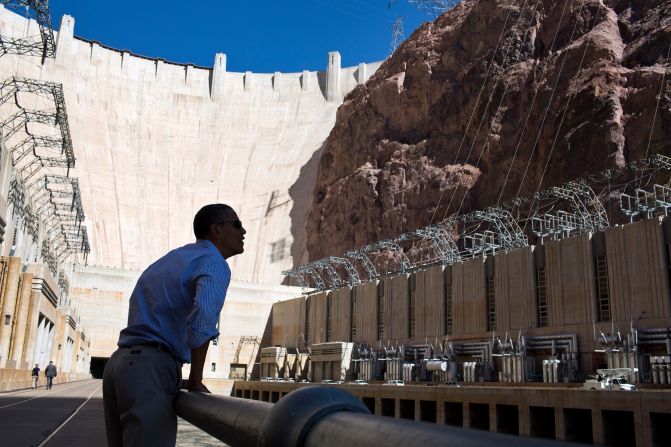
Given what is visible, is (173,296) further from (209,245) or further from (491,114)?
(491,114)

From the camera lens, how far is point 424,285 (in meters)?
43.9

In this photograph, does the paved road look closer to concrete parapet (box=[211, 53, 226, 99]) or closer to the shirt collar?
the shirt collar

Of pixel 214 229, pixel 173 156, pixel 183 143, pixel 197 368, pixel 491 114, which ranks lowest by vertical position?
pixel 197 368

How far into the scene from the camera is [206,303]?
8.47 ft

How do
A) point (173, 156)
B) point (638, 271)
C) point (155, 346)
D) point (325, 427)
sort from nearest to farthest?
point (325, 427), point (155, 346), point (638, 271), point (173, 156)

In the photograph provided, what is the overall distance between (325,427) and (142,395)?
1.61 m

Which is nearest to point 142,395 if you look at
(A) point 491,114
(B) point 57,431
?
(B) point 57,431

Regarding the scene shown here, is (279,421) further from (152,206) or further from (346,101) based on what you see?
(152,206)

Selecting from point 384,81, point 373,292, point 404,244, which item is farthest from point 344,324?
point 384,81

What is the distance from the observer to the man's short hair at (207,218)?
3.11m

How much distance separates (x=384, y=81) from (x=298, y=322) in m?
29.1

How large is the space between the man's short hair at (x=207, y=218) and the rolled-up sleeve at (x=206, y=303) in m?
0.40

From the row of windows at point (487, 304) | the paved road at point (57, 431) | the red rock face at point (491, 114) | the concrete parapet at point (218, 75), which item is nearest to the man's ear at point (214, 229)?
the paved road at point (57, 431)

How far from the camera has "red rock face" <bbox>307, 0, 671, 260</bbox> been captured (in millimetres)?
49500
